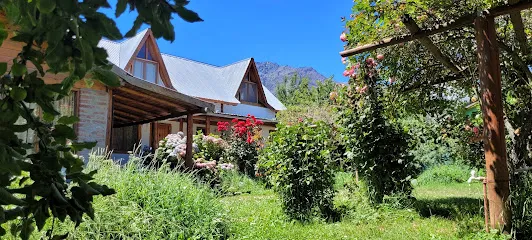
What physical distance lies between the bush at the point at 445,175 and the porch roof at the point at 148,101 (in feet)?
24.3

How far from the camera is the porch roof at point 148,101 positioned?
26.4ft

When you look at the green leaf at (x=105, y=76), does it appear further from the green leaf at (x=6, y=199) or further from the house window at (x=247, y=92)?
the house window at (x=247, y=92)

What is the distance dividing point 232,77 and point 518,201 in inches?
733

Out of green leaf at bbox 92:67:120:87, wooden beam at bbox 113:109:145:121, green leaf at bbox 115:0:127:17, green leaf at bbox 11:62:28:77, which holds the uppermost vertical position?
wooden beam at bbox 113:109:145:121

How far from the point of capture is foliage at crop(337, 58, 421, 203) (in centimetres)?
652

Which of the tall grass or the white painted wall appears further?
the white painted wall

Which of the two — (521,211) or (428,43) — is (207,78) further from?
(521,211)

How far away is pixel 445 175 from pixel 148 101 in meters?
9.46

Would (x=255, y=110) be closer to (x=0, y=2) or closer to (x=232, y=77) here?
(x=232, y=77)

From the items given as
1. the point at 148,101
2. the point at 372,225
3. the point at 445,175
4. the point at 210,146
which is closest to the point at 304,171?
the point at 372,225

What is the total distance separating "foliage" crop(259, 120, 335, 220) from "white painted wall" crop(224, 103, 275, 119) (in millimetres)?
14559

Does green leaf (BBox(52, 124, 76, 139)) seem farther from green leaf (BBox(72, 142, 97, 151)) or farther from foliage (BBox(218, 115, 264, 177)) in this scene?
foliage (BBox(218, 115, 264, 177))

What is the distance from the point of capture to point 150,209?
4.11m

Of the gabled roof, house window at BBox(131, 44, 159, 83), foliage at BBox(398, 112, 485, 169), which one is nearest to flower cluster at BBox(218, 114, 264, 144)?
house window at BBox(131, 44, 159, 83)
